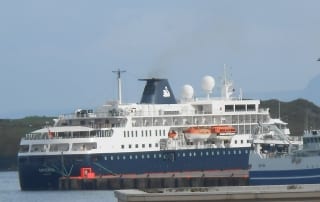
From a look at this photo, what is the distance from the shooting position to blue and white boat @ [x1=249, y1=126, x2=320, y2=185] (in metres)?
61.4

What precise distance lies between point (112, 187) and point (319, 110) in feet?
182

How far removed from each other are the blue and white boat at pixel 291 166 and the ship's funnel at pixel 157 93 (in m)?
15.6

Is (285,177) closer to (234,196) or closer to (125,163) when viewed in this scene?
(125,163)

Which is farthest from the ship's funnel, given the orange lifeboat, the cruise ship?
the orange lifeboat

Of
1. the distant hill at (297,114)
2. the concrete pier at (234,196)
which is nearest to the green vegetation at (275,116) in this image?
the distant hill at (297,114)

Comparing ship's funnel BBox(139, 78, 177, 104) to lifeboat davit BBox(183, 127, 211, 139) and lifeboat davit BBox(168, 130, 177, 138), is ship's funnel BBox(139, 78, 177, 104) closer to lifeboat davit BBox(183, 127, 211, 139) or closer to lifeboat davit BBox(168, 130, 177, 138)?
lifeboat davit BBox(168, 130, 177, 138)

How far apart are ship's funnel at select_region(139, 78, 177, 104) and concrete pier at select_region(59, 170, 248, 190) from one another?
17.9 ft

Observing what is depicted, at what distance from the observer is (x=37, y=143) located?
2990 inches

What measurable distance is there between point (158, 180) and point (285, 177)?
13528 millimetres

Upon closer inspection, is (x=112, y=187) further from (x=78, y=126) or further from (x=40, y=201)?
(x=40, y=201)

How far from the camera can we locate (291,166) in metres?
62.2

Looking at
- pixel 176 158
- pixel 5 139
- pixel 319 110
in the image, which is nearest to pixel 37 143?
pixel 176 158

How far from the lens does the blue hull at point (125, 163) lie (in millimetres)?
74250

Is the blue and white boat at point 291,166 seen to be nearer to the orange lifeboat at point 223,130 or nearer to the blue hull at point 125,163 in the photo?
the blue hull at point 125,163
